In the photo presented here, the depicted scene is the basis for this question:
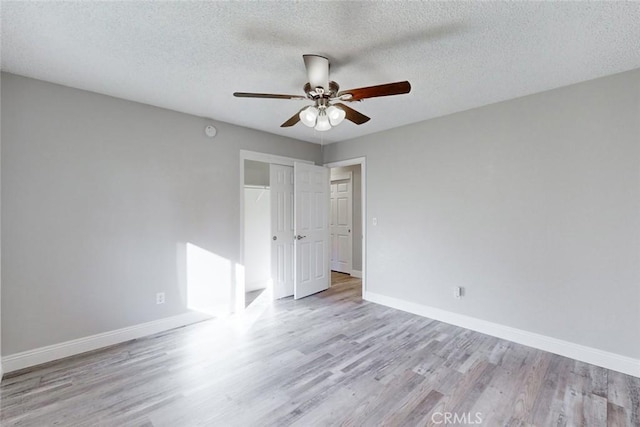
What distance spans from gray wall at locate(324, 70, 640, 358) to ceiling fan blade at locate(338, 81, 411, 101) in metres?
1.84

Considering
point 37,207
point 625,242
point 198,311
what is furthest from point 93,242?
point 625,242

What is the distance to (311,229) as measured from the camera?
15.1 ft

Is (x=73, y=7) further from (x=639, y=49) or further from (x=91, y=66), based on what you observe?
(x=639, y=49)

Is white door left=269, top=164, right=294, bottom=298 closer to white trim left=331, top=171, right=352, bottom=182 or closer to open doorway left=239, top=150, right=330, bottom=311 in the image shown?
open doorway left=239, top=150, right=330, bottom=311

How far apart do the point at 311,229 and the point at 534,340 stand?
3.10m

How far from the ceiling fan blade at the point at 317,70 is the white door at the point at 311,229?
7.56ft

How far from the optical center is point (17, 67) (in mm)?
2281

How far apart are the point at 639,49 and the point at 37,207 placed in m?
5.01

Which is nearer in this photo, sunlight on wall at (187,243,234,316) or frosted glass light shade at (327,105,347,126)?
frosted glass light shade at (327,105,347,126)

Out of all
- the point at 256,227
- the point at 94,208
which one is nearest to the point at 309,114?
the point at 94,208

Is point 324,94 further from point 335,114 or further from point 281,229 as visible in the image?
point 281,229

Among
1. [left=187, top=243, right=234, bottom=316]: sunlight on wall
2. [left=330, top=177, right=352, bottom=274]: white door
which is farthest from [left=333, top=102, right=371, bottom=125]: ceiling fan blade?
[left=330, top=177, right=352, bottom=274]: white door

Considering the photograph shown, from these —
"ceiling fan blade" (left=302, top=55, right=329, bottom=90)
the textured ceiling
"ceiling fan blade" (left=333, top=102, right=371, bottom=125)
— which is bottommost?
"ceiling fan blade" (left=333, top=102, right=371, bottom=125)

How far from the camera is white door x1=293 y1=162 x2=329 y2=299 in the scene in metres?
4.40
